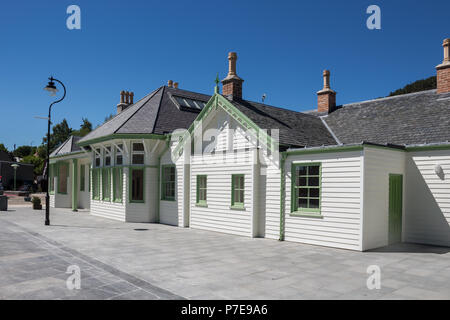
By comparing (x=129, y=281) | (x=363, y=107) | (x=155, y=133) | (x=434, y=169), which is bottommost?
(x=129, y=281)

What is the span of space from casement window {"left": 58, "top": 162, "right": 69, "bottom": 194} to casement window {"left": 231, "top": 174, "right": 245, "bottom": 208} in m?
16.9

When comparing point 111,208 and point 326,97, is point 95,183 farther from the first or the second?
point 326,97

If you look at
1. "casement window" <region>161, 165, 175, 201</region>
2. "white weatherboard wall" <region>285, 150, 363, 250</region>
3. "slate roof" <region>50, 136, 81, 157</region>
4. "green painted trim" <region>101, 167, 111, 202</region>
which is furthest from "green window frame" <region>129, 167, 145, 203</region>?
"slate roof" <region>50, 136, 81, 157</region>

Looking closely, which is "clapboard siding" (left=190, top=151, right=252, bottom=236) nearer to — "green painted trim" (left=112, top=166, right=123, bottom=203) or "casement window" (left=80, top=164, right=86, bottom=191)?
"green painted trim" (left=112, top=166, right=123, bottom=203)

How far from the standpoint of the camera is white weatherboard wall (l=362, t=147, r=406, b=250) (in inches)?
413

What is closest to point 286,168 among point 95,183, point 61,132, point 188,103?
Answer: point 188,103

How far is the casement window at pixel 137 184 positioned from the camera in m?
17.8

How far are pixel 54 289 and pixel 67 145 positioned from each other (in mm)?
22904

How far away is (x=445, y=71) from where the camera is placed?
15.1 m

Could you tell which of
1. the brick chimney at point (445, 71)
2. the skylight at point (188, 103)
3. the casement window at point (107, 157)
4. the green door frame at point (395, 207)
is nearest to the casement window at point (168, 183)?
the casement window at point (107, 157)
